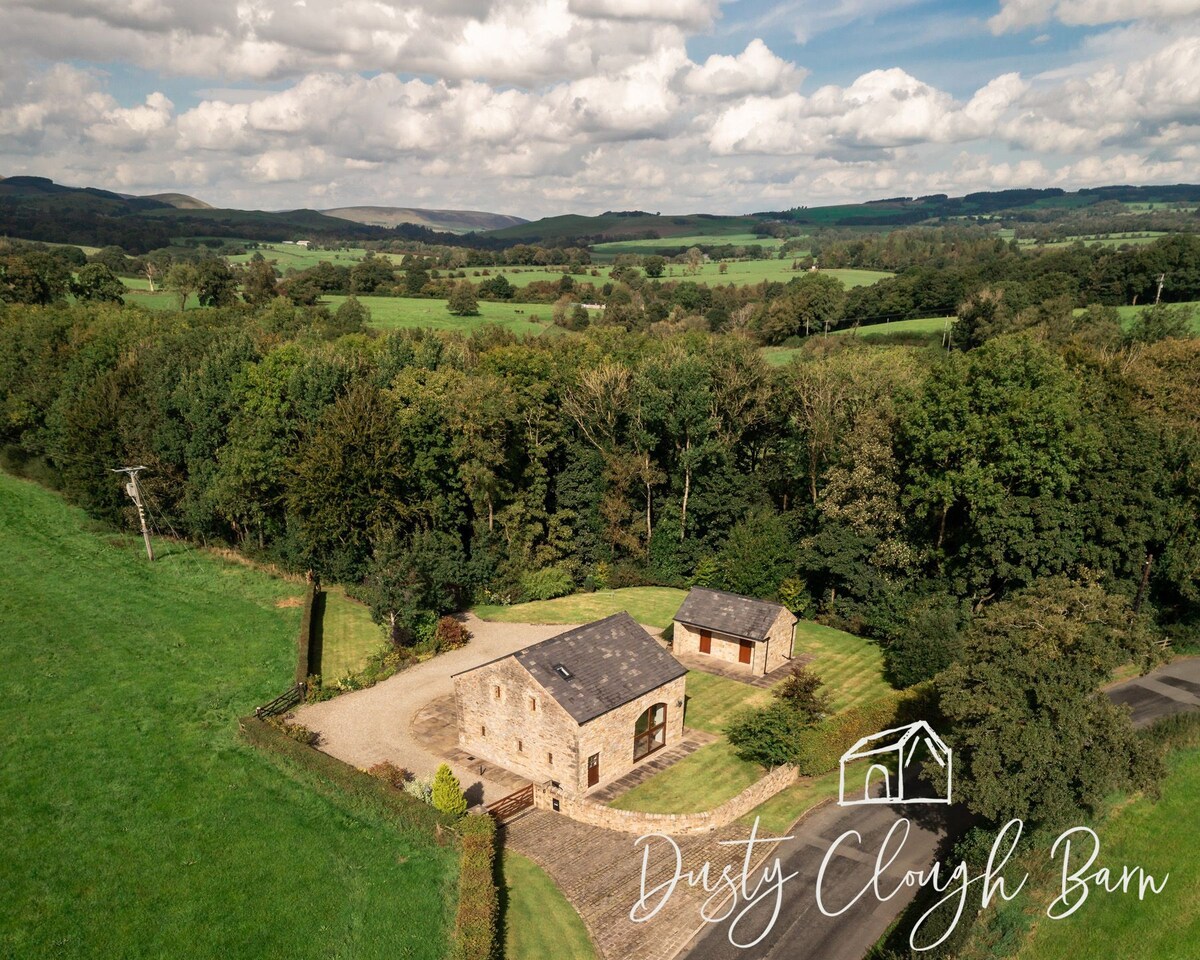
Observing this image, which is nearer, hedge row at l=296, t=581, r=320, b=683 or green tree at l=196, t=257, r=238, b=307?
hedge row at l=296, t=581, r=320, b=683

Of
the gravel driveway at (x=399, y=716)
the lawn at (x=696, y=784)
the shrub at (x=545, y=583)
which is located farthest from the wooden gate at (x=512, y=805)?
the shrub at (x=545, y=583)

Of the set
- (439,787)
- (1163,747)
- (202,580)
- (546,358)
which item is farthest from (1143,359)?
(202,580)

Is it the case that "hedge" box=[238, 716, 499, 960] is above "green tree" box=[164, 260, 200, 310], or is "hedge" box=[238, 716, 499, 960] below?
below

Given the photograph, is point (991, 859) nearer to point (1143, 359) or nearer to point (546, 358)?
point (1143, 359)

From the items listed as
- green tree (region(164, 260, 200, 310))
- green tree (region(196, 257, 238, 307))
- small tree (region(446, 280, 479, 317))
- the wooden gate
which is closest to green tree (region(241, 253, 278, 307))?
green tree (region(196, 257, 238, 307))

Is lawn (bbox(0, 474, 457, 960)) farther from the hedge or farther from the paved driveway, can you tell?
the paved driveway

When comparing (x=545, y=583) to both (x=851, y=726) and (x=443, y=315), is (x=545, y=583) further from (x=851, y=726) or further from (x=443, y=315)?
(x=443, y=315)

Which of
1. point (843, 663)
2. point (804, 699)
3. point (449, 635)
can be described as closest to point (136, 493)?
point (449, 635)
